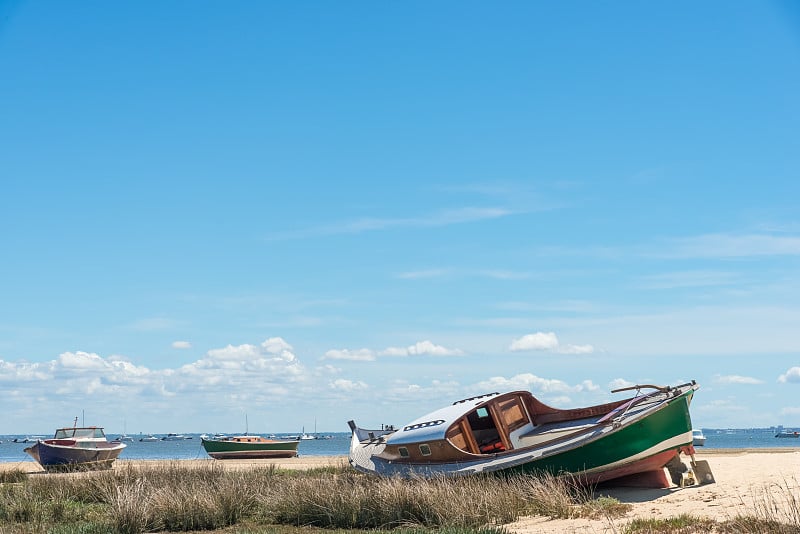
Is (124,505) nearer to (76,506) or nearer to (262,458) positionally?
(76,506)

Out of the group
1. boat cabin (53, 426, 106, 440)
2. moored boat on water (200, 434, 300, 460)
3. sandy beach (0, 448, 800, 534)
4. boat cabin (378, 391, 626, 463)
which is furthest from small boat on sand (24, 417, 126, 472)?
sandy beach (0, 448, 800, 534)

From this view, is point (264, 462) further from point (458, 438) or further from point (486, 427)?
point (458, 438)

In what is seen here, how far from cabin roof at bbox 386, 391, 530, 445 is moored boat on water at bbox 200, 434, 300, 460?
2895 cm

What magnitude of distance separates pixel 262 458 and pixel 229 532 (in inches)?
1336

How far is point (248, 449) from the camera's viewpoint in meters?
48.9

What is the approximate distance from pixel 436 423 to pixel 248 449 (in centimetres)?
3165

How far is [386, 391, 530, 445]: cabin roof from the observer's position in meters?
19.4

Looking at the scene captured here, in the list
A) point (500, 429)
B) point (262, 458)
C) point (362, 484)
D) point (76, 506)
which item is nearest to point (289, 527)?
point (362, 484)

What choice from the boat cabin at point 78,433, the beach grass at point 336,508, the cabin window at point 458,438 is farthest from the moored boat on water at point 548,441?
the boat cabin at point 78,433

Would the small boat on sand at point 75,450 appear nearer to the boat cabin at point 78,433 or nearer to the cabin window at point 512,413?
the boat cabin at point 78,433

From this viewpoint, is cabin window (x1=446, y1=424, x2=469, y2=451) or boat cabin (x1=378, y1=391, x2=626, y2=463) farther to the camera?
cabin window (x1=446, y1=424, x2=469, y2=451)

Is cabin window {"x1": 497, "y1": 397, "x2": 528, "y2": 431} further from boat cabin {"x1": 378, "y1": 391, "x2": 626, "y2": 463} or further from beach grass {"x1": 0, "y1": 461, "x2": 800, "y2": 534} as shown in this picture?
beach grass {"x1": 0, "y1": 461, "x2": 800, "y2": 534}

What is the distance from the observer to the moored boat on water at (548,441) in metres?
17.2

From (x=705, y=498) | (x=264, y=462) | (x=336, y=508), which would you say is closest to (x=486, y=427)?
(x=336, y=508)
